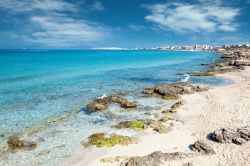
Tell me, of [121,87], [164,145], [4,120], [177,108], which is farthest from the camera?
[121,87]

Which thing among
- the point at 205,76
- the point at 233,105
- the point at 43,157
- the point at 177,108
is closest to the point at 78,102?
the point at 177,108

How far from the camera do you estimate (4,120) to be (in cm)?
2419

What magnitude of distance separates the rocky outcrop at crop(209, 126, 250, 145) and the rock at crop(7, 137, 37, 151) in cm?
1362

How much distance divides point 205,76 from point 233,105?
26.3m

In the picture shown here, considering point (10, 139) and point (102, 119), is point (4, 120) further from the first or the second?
point (102, 119)

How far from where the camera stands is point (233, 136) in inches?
690

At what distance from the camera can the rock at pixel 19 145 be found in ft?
58.9

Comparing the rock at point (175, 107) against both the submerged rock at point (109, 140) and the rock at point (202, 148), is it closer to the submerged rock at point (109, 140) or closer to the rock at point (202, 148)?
→ the submerged rock at point (109, 140)

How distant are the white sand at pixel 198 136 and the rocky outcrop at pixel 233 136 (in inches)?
17.4

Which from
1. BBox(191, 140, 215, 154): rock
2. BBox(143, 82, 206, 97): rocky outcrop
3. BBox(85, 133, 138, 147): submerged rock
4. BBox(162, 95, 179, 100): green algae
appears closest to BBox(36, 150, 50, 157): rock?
BBox(85, 133, 138, 147): submerged rock

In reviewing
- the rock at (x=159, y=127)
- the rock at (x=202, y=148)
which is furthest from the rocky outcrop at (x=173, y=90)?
the rock at (x=202, y=148)

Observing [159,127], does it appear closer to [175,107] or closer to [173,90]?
[175,107]

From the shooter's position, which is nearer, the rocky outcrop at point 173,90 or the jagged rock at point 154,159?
the jagged rock at point 154,159

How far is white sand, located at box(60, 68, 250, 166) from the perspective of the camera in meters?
15.6
